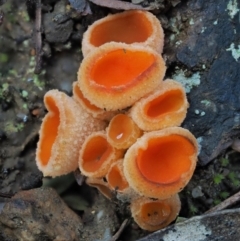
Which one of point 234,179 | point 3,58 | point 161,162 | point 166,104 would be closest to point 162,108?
point 166,104

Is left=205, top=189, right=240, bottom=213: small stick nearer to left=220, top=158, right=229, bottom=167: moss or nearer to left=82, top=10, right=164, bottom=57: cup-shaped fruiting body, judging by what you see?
left=220, top=158, right=229, bottom=167: moss

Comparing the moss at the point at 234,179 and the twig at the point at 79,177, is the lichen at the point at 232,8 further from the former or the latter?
the twig at the point at 79,177

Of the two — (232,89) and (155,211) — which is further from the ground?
(232,89)

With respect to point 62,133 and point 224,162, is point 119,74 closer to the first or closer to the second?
point 62,133

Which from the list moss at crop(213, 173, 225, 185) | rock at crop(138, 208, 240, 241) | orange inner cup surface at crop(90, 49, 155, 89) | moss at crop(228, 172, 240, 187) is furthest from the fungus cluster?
moss at crop(228, 172, 240, 187)

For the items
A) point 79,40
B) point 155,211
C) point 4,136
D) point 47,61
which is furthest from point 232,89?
point 4,136

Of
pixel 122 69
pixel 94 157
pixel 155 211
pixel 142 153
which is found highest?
pixel 122 69

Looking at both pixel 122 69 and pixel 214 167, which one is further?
pixel 214 167

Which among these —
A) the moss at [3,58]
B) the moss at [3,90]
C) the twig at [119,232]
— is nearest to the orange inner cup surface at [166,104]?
the twig at [119,232]

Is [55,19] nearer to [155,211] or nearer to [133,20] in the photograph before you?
[133,20]
